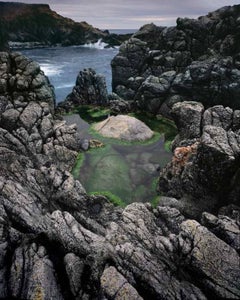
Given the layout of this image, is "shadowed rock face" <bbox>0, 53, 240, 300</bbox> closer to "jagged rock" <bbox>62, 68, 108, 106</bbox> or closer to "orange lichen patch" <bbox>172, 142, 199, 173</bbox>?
"orange lichen patch" <bbox>172, 142, 199, 173</bbox>

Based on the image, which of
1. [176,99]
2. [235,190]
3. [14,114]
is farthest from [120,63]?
[235,190]

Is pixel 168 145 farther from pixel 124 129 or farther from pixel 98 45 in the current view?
pixel 98 45

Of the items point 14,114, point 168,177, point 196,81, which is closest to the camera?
point 168,177

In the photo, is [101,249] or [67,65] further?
[67,65]

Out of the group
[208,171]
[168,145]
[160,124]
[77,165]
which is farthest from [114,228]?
[160,124]

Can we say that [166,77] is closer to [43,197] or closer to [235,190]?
[235,190]

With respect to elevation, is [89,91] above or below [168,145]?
above
